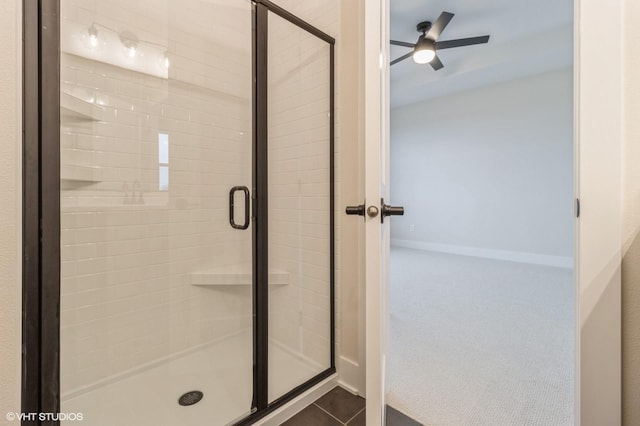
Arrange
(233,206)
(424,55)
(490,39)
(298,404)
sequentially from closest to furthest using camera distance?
(298,404) < (233,206) < (424,55) < (490,39)

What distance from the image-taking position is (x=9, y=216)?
0.76 m

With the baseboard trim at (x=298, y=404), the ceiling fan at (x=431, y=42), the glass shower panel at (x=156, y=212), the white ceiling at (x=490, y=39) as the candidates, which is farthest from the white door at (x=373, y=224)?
the white ceiling at (x=490, y=39)

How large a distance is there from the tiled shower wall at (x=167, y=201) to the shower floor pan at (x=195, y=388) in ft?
→ 0.25

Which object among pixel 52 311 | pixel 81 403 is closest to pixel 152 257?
pixel 81 403

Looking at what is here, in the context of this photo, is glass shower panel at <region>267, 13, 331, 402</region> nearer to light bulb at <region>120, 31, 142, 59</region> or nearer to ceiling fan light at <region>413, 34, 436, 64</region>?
light bulb at <region>120, 31, 142, 59</region>

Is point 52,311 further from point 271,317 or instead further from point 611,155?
point 611,155

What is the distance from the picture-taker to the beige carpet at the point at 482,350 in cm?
131

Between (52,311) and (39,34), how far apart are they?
32.2 inches

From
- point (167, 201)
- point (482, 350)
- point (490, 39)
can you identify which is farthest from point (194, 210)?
point (490, 39)

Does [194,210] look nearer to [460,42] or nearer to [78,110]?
[78,110]

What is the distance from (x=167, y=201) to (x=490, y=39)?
4015 millimetres

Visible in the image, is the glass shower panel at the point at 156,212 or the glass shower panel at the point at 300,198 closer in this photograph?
the glass shower panel at the point at 156,212

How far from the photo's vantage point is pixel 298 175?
1.67 m

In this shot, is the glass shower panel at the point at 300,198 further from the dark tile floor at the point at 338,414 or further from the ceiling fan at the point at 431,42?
the ceiling fan at the point at 431,42
